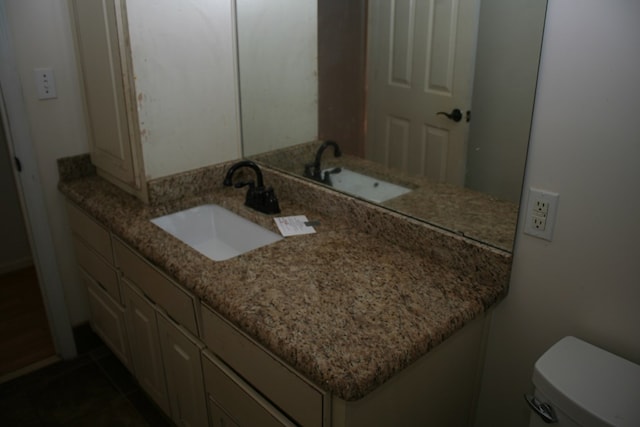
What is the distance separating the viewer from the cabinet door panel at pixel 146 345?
1.77 m

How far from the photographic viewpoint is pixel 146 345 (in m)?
1.86

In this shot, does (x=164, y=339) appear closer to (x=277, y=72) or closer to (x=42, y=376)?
(x=42, y=376)

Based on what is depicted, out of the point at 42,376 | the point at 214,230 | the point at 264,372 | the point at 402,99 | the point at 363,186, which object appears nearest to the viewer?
the point at 264,372

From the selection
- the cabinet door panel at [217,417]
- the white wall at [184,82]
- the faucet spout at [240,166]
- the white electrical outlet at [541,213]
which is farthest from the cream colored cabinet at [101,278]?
the white electrical outlet at [541,213]

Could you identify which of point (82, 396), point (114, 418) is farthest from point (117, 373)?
point (114, 418)

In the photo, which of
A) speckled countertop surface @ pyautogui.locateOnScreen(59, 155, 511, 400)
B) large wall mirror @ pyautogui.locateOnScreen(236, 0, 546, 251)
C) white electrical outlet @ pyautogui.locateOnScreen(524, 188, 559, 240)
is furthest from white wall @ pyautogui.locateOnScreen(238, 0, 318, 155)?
white electrical outlet @ pyautogui.locateOnScreen(524, 188, 559, 240)

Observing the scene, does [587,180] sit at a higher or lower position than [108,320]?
higher

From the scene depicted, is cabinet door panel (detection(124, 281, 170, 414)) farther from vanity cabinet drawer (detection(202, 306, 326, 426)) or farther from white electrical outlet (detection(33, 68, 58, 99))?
white electrical outlet (detection(33, 68, 58, 99))

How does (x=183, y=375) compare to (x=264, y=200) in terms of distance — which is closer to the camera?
(x=183, y=375)

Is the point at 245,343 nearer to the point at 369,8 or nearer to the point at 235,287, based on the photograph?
the point at 235,287

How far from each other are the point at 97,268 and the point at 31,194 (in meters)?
0.41

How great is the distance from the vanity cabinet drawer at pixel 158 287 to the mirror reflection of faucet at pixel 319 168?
66 cm

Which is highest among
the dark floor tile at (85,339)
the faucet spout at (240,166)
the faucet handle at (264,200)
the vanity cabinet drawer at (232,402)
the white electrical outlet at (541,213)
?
the white electrical outlet at (541,213)

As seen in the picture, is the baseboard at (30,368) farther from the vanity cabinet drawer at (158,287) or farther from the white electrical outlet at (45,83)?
the white electrical outlet at (45,83)
